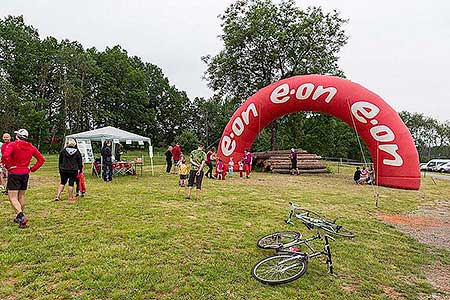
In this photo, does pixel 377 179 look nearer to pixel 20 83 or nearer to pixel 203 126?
pixel 20 83

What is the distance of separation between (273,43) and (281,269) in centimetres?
2226

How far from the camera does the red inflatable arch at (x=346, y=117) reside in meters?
12.8

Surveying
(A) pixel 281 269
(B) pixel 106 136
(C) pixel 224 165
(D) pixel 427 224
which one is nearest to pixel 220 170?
(C) pixel 224 165

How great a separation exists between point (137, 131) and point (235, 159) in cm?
3936

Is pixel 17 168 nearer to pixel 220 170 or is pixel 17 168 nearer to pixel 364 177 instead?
pixel 220 170

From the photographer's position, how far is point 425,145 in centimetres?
6222

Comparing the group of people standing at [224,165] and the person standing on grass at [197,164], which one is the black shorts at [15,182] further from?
the group of people standing at [224,165]

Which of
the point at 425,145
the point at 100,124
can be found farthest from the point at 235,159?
the point at 425,145

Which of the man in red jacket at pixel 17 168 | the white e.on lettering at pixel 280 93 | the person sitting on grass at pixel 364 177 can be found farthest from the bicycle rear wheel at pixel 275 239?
the white e.on lettering at pixel 280 93

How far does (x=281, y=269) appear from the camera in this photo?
4.13 meters

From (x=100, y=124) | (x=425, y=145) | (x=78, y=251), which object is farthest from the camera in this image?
(x=425, y=145)

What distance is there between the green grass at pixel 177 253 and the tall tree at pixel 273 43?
17585 millimetres

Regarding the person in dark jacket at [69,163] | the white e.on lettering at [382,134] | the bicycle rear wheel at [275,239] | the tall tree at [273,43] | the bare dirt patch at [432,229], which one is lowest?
the bare dirt patch at [432,229]

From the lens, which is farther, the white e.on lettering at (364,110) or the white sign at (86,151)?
the white sign at (86,151)
